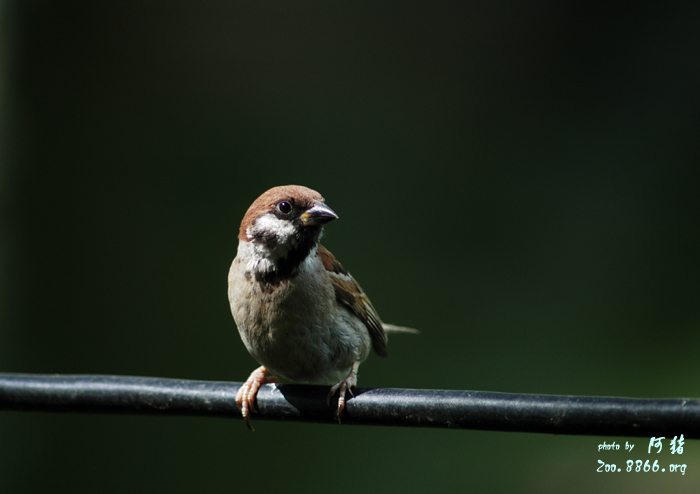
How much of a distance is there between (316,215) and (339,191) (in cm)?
217

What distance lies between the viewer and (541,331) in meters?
3.85

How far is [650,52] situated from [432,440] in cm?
273

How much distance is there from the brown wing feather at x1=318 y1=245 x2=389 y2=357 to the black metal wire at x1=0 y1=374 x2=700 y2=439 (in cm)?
46

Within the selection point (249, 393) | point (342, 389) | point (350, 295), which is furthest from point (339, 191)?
point (342, 389)

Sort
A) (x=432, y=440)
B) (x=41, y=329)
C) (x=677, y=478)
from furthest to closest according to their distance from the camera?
(x=41, y=329), (x=432, y=440), (x=677, y=478)

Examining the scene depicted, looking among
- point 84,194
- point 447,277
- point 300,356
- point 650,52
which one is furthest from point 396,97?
point 300,356

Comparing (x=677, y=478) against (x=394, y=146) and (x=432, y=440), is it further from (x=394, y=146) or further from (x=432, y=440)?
(x=394, y=146)

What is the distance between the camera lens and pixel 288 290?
198 centimetres

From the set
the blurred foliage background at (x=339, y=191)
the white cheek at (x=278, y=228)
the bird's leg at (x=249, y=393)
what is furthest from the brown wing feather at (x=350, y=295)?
the blurred foliage background at (x=339, y=191)

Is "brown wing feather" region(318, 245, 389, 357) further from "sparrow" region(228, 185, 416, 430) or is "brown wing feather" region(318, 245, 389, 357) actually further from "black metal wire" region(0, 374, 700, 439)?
"black metal wire" region(0, 374, 700, 439)

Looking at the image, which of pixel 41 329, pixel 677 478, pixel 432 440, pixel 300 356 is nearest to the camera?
pixel 300 356

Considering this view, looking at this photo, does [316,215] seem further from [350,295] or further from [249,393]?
[249,393]

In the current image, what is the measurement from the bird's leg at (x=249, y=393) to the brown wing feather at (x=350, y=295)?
0.38 meters

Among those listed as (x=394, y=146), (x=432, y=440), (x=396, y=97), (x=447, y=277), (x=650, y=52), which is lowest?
(x=432, y=440)
